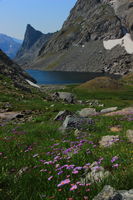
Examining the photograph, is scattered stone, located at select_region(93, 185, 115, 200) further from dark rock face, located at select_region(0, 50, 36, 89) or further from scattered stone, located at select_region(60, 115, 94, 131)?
dark rock face, located at select_region(0, 50, 36, 89)

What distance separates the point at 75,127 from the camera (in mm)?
11594

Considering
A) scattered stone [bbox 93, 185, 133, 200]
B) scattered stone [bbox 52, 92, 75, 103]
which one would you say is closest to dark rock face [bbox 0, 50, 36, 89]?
scattered stone [bbox 52, 92, 75, 103]

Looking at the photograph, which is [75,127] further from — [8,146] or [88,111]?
[88,111]

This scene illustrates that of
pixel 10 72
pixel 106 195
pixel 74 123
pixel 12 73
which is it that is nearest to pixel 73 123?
pixel 74 123

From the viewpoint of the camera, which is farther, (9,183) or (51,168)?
(51,168)

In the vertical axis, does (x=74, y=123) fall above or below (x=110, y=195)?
below

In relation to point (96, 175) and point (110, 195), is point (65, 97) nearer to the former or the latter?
point (96, 175)

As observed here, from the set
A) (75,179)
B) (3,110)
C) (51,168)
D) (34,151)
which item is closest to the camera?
(75,179)

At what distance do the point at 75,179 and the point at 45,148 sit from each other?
10.0 feet

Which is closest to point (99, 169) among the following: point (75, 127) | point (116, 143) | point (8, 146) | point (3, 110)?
point (116, 143)

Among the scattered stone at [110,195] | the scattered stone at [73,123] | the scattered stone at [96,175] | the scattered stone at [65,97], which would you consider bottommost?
the scattered stone at [65,97]

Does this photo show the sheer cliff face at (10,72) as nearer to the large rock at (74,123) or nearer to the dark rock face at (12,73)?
the dark rock face at (12,73)

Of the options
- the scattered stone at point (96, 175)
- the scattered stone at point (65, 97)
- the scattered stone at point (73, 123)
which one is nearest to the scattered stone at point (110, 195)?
the scattered stone at point (96, 175)

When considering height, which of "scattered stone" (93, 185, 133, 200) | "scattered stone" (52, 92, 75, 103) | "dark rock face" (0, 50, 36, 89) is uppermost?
"dark rock face" (0, 50, 36, 89)
